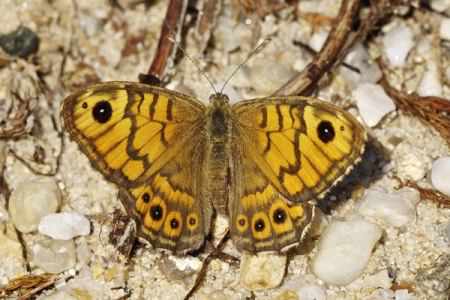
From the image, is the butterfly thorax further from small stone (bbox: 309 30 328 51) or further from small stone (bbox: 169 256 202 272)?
small stone (bbox: 309 30 328 51)

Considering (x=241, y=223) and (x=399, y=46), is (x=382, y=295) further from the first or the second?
(x=399, y=46)

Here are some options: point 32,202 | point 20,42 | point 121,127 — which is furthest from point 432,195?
point 20,42

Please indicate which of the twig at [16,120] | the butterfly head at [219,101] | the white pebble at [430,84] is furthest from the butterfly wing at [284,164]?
the twig at [16,120]

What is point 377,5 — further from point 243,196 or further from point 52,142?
point 52,142

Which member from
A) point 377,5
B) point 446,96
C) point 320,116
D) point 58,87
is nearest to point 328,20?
point 377,5

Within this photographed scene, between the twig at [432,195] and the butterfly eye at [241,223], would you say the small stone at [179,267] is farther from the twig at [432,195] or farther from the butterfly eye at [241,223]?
the twig at [432,195]
